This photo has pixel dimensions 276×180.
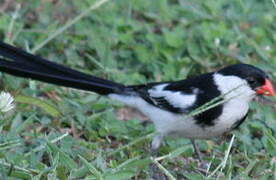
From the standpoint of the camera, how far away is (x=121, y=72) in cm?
545

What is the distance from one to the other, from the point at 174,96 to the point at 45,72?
759 mm

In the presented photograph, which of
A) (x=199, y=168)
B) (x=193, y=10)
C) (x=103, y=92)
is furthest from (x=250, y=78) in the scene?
(x=193, y=10)

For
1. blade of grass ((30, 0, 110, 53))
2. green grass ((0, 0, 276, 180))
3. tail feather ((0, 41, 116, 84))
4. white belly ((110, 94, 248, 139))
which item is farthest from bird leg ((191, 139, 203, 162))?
blade of grass ((30, 0, 110, 53))

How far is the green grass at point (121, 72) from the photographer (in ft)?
12.5

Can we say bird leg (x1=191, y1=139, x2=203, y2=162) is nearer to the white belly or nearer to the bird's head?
the white belly

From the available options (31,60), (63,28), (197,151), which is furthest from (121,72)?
(31,60)

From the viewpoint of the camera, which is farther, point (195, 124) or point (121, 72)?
point (121, 72)

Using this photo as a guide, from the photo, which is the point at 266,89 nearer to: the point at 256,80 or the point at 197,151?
the point at 256,80

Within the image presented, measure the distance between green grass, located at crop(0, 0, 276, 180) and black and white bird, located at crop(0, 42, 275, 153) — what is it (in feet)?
0.51

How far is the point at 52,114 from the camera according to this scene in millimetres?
4566

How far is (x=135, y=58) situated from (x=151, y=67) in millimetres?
194

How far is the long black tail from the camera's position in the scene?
412 centimetres

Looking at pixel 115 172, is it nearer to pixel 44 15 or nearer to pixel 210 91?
pixel 210 91

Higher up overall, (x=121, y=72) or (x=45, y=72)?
(x=121, y=72)
